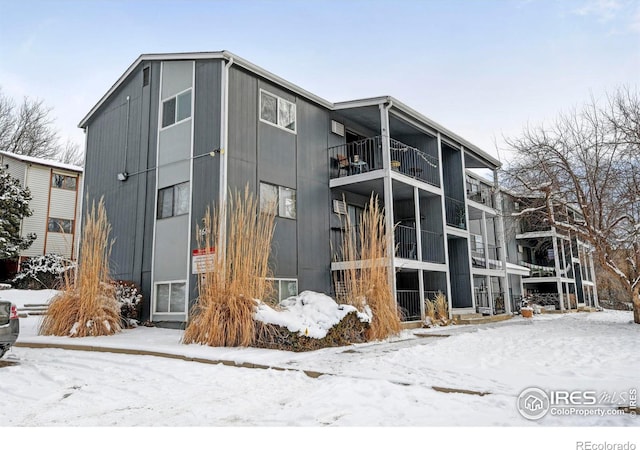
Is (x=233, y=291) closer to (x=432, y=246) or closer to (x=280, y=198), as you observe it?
(x=280, y=198)

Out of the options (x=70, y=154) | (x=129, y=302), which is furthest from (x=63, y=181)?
(x=129, y=302)

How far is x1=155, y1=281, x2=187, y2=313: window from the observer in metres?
10.2

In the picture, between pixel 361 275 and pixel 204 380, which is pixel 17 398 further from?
pixel 361 275

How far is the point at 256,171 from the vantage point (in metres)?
10.7

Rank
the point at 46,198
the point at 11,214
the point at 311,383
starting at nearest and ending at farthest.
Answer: the point at 311,383 → the point at 11,214 → the point at 46,198

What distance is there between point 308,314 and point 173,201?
Result: 201 inches

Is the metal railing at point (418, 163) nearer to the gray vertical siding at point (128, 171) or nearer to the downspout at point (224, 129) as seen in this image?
the downspout at point (224, 129)

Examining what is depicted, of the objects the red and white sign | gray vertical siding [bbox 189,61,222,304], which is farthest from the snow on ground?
gray vertical siding [bbox 189,61,222,304]

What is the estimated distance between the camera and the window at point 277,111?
11.3m

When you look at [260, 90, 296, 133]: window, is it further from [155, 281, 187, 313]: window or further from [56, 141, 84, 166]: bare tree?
[56, 141, 84, 166]: bare tree

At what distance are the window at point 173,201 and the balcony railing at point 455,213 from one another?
867 centimetres

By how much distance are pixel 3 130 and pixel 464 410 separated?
29691 millimetres

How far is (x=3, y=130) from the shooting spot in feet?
83.6
